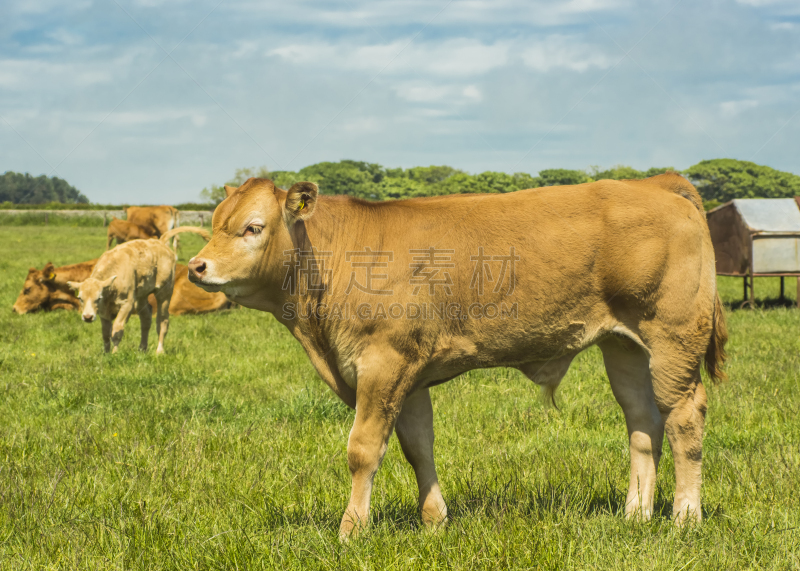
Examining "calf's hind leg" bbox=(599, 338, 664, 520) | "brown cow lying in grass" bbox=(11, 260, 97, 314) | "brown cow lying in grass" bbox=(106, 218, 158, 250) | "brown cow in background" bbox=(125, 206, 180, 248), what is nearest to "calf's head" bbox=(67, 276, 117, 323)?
"brown cow lying in grass" bbox=(11, 260, 97, 314)

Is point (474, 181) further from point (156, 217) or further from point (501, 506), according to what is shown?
point (501, 506)

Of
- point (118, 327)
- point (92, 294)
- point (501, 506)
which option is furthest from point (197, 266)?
point (92, 294)

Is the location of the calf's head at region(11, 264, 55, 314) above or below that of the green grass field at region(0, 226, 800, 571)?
above

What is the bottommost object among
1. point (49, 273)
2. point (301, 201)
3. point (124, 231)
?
point (49, 273)

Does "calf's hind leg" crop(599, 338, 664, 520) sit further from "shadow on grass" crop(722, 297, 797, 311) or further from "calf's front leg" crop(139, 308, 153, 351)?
"shadow on grass" crop(722, 297, 797, 311)

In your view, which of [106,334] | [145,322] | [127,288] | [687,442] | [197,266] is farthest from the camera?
[145,322]

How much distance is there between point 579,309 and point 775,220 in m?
11.6

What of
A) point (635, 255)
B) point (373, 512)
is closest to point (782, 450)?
point (635, 255)

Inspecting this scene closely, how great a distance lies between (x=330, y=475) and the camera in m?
4.16

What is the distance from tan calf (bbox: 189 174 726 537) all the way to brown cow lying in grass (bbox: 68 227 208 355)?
5928 millimetres

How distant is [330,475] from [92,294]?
20.4 ft

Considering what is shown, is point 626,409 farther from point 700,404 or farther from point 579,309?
point 579,309

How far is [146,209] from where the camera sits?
24016 mm

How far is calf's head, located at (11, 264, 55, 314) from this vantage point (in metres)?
12.8
